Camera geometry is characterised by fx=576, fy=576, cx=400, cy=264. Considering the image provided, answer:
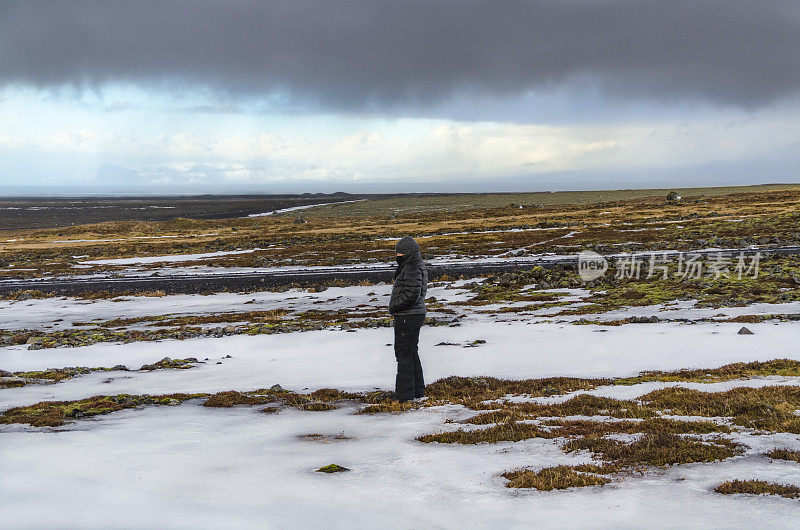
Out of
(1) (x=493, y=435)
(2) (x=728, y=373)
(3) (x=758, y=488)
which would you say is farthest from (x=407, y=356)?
(2) (x=728, y=373)

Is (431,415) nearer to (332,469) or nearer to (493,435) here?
(493,435)

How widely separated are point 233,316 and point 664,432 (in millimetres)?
24924

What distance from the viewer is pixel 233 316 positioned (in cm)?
3031

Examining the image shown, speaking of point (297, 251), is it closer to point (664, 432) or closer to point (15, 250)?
point (15, 250)

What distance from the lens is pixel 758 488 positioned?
6.65 meters

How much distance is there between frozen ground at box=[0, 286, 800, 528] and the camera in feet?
21.6

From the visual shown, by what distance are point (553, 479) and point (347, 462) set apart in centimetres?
310

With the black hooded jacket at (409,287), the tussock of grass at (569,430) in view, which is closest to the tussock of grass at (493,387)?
the black hooded jacket at (409,287)

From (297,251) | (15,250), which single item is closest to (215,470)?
(297,251)

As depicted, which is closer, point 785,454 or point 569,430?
point 785,454

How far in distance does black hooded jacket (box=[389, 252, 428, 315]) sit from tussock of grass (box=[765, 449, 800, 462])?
21.0ft

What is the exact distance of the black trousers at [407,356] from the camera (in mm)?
12047

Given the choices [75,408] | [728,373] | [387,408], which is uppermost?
Answer: [728,373]

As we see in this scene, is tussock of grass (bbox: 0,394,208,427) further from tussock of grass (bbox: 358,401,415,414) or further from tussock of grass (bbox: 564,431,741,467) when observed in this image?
tussock of grass (bbox: 564,431,741,467)
